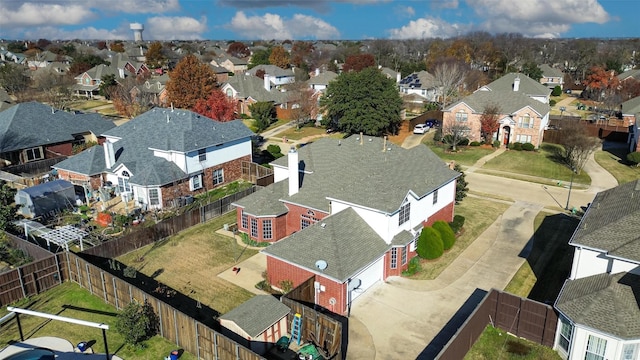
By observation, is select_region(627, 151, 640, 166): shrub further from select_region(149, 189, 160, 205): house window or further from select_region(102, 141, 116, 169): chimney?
select_region(102, 141, 116, 169): chimney

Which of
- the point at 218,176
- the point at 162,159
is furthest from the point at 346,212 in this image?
the point at 162,159

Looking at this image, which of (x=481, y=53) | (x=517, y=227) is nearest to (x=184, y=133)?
(x=517, y=227)

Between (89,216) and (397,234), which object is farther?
(89,216)

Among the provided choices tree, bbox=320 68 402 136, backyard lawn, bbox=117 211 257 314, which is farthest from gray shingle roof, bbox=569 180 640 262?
tree, bbox=320 68 402 136

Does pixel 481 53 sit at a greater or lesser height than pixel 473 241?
greater

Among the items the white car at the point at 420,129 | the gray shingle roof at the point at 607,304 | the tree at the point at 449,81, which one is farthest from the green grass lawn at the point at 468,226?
the tree at the point at 449,81

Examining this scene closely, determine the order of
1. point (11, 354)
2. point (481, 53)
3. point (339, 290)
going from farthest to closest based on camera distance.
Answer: point (481, 53) < point (339, 290) < point (11, 354)

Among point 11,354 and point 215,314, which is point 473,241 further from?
point 11,354

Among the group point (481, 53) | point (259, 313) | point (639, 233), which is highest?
point (481, 53)
